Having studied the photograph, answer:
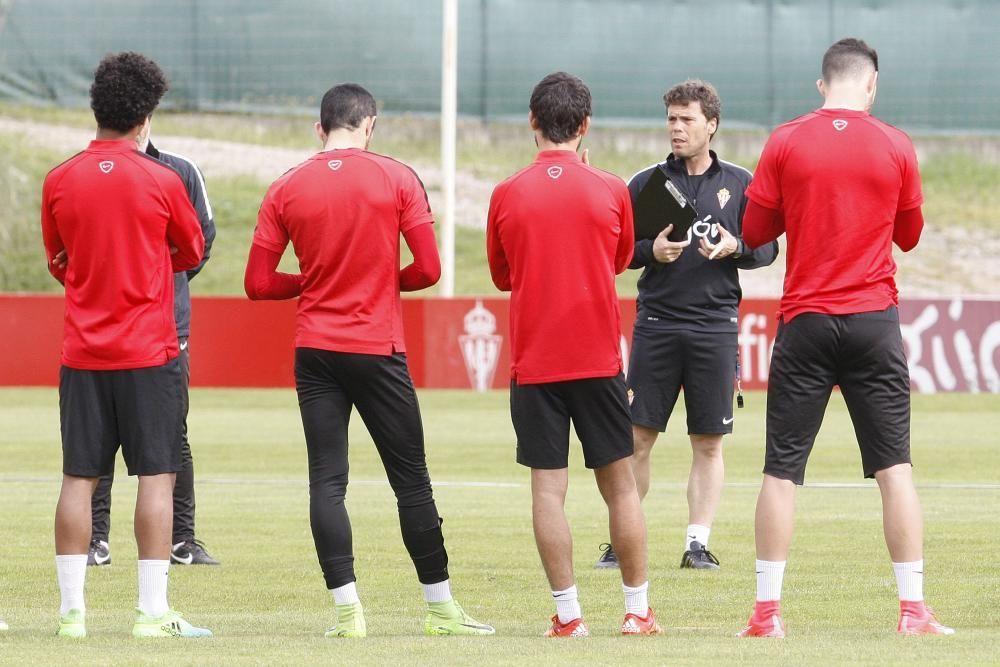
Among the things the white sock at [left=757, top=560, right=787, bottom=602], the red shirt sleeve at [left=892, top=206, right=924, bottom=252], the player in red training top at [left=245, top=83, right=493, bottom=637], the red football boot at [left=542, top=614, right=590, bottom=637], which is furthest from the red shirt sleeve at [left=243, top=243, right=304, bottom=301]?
the red shirt sleeve at [left=892, top=206, right=924, bottom=252]

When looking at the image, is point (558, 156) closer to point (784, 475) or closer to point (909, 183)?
point (909, 183)

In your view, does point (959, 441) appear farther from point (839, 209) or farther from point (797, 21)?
point (797, 21)

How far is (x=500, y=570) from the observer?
8.38 meters

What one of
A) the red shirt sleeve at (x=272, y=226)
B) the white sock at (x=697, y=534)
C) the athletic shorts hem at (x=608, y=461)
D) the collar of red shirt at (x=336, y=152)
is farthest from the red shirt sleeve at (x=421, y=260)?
the white sock at (x=697, y=534)

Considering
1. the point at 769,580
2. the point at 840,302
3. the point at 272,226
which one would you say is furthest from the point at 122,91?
the point at 769,580

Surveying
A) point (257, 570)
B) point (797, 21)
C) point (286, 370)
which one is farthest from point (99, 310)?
point (797, 21)

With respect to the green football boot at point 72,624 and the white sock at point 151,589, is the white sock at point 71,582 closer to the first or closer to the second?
the green football boot at point 72,624

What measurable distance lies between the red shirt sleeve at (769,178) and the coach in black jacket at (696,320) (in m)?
2.21

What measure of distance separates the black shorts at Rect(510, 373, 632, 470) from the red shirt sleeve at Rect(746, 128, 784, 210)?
834 mm

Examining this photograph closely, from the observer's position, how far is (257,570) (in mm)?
8453

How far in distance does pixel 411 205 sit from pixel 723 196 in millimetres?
2588

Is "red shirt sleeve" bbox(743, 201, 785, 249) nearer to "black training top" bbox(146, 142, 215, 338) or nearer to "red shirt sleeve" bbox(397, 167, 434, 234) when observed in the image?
"red shirt sleeve" bbox(397, 167, 434, 234)

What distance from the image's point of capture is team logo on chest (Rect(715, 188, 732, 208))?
8555mm

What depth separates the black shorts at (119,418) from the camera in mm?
6281
